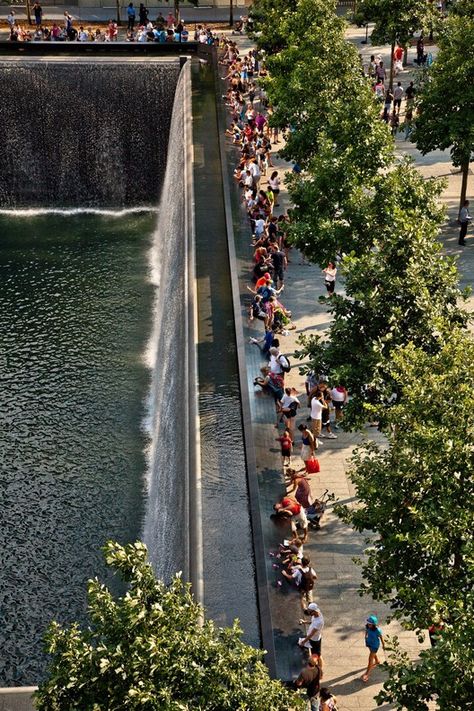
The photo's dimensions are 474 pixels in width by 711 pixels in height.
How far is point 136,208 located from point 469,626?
3435cm

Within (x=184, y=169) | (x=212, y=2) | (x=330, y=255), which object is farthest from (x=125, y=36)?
(x=330, y=255)

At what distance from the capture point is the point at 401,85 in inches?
1935

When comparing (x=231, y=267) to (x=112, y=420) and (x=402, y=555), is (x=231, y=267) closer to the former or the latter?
(x=112, y=420)

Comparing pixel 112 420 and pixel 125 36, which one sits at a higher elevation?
pixel 125 36

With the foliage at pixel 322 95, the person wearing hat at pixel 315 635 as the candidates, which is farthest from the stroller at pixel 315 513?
the foliage at pixel 322 95

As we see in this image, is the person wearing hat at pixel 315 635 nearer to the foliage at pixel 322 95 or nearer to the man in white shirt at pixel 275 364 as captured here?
the man in white shirt at pixel 275 364

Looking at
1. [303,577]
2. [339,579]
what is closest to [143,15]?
[339,579]

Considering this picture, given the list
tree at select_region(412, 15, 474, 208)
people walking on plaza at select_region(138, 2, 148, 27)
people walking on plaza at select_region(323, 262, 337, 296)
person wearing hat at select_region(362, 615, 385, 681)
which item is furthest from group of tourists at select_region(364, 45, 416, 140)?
person wearing hat at select_region(362, 615, 385, 681)

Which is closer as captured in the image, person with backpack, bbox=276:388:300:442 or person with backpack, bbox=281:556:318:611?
person with backpack, bbox=281:556:318:611

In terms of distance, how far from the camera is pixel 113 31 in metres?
55.2

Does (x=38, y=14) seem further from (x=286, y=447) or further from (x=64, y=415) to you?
(x=286, y=447)

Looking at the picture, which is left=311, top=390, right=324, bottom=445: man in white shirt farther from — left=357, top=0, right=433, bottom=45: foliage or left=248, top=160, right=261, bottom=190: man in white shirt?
left=357, top=0, right=433, bottom=45: foliage

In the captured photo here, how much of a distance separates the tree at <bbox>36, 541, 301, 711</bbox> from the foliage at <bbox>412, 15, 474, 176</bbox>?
76.0ft

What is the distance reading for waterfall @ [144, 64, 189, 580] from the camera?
72.6 feet
